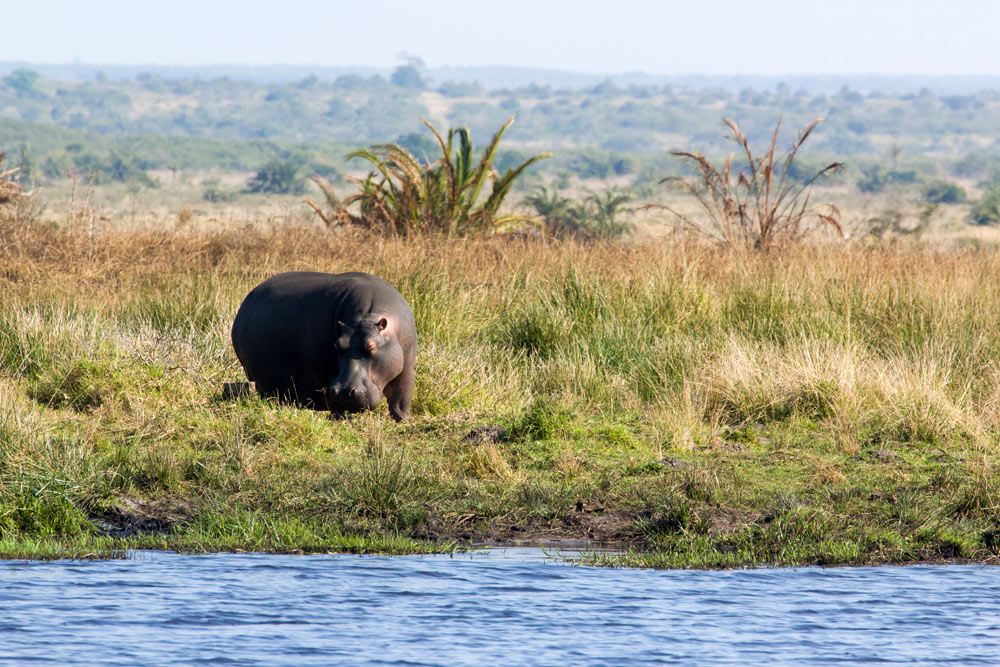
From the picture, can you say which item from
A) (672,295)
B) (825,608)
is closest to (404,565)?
(825,608)

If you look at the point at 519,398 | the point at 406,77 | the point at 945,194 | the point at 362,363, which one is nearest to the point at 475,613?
the point at 362,363

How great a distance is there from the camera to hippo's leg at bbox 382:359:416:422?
32.4 feet

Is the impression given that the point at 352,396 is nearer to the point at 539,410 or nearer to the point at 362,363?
the point at 362,363

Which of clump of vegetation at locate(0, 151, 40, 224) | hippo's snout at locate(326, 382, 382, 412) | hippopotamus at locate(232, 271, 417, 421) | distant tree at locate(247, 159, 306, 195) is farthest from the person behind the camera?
distant tree at locate(247, 159, 306, 195)

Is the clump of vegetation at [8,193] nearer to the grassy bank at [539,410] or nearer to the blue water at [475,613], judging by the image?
the grassy bank at [539,410]

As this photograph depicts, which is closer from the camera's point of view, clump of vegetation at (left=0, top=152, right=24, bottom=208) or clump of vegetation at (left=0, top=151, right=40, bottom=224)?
clump of vegetation at (left=0, top=151, right=40, bottom=224)

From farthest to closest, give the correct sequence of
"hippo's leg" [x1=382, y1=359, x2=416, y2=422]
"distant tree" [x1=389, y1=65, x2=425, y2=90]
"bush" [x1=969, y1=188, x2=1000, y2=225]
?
"distant tree" [x1=389, y1=65, x2=425, y2=90] → "bush" [x1=969, y1=188, x2=1000, y2=225] → "hippo's leg" [x1=382, y1=359, x2=416, y2=422]

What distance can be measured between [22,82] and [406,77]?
4517 cm

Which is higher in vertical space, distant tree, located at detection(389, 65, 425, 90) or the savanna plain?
distant tree, located at detection(389, 65, 425, 90)

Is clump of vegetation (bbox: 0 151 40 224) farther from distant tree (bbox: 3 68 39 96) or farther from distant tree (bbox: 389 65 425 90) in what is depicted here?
distant tree (bbox: 389 65 425 90)

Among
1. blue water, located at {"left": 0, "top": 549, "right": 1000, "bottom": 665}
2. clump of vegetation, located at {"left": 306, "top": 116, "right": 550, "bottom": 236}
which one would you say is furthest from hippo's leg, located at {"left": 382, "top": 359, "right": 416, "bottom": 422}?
clump of vegetation, located at {"left": 306, "top": 116, "right": 550, "bottom": 236}

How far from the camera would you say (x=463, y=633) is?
597 centimetres

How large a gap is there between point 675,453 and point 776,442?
2.75ft

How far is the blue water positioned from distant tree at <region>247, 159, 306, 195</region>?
47.5 m
